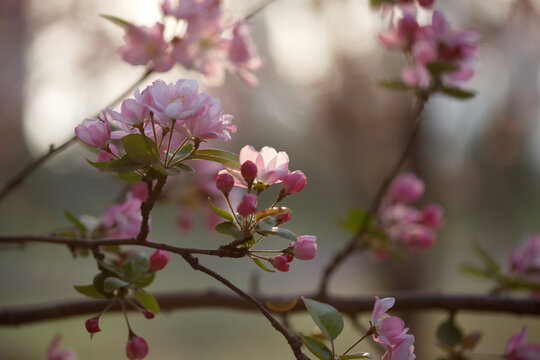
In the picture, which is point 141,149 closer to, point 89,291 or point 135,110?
point 135,110

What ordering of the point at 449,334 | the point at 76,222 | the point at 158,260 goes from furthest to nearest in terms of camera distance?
the point at 449,334 → the point at 76,222 → the point at 158,260

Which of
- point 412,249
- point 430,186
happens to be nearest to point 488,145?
point 430,186

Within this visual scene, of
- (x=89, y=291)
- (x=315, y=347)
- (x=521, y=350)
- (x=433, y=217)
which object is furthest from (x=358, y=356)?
(x=433, y=217)

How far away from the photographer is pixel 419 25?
0.79m

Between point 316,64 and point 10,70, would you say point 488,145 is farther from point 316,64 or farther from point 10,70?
point 10,70

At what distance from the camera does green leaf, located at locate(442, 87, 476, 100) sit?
29.6 inches

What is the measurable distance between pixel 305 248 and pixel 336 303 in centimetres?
38

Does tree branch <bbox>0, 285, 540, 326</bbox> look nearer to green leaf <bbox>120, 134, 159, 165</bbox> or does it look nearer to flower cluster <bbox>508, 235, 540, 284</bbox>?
flower cluster <bbox>508, 235, 540, 284</bbox>

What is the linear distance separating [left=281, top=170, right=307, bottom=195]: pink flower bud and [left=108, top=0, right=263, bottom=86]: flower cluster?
1.05 ft

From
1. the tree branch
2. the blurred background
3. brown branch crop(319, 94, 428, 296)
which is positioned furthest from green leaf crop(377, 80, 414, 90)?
the blurred background

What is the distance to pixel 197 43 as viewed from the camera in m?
0.73

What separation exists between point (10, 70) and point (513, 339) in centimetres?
425

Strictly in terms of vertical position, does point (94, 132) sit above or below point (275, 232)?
above

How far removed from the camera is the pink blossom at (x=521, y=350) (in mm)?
604
